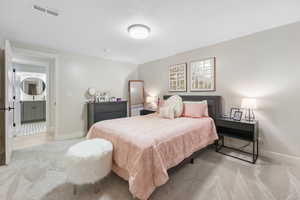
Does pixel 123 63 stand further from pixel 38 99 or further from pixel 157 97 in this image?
pixel 38 99

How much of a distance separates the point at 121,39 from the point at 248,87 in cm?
294

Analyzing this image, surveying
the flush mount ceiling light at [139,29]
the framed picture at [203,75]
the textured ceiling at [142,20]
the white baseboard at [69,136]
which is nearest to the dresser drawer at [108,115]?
the white baseboard at [69,136]

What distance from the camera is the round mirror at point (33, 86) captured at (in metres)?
5.75

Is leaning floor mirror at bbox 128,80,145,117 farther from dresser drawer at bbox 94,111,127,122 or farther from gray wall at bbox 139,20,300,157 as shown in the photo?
gray wall at bbox 139,20,300,157

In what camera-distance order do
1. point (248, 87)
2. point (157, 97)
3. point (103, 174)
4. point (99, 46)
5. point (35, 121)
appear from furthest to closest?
1. point (35, 121)
2. point (157, 97)
3. point (99, 46)
4. point (248, 87)
5. point (103, 174)

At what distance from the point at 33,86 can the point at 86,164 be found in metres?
6.58

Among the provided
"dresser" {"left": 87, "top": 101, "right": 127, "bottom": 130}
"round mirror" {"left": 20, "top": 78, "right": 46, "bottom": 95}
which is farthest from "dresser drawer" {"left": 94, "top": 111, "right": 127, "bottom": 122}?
"round mirror" {"left": 20, "top": 78, "right": 46, "bottom": 95}

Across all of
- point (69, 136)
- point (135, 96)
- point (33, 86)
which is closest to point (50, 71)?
point (69, 136)

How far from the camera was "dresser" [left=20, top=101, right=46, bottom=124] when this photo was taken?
557cm

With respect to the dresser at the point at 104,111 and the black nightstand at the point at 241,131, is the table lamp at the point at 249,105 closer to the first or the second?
the black nightstand at the point at 241,131

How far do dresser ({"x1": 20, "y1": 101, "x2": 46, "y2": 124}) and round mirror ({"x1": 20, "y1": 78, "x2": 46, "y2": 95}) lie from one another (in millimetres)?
521

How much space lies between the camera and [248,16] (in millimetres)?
2061

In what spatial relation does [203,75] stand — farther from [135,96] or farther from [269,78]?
[135,96]

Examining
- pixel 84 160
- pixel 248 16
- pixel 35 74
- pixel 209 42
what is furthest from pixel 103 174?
pixel 35 74
